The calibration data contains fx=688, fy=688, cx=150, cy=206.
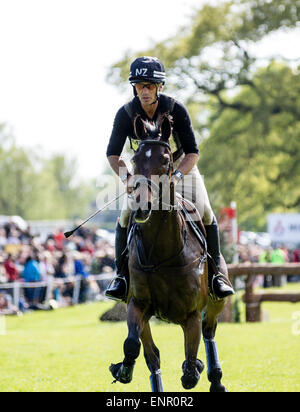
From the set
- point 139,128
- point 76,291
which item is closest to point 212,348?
point 139,128

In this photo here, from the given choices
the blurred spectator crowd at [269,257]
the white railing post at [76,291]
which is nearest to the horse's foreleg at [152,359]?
the white railing post at [76,291]

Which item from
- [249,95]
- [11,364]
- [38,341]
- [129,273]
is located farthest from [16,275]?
[249,95]

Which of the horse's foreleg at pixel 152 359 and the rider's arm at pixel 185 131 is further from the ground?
the rider's arm at pixel 185 131

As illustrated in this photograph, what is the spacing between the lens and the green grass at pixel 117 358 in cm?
896

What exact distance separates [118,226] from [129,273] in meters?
0.78

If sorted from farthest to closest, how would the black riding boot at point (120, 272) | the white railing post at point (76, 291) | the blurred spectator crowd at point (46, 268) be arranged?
1. the white railing post at point (76, 291)
2. the blurred spectator crowd at point (46, 268)
3. the black riding boot at point (120, 272)

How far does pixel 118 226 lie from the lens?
7551 millimetres

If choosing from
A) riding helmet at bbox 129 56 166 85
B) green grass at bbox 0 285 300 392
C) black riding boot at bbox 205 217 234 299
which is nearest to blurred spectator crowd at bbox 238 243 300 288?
green grass at bbox 0 285 300 392

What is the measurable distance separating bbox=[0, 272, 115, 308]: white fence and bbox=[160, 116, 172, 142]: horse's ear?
13693 mm

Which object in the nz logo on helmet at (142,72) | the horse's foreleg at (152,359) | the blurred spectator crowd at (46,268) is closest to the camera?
the nz logo on helmet at (142,72)

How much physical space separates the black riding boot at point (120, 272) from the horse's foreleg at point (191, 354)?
0.79 meters

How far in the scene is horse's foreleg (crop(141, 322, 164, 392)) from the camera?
728cm

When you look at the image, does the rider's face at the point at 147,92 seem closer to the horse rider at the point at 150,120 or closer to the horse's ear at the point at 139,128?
the horse rider at the point at 150,120

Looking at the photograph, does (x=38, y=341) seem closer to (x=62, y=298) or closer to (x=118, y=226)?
(x=118, y=226)
